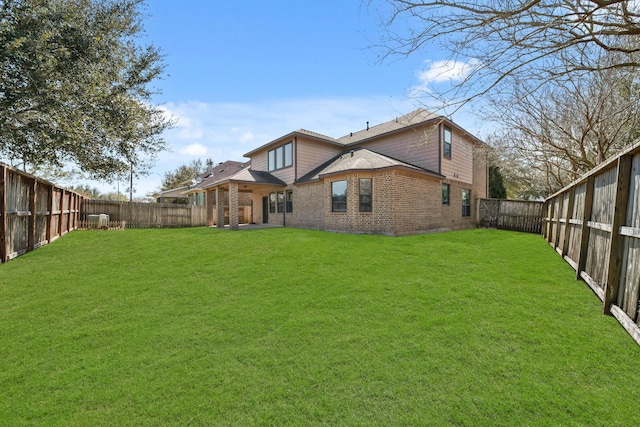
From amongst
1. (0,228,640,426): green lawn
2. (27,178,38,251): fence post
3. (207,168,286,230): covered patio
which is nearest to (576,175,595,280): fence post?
(0,228,640,426): green lawn

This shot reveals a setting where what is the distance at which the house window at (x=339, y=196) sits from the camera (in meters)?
13.6

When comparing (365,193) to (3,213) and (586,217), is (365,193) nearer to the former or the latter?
(586,217)

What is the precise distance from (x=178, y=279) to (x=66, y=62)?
7.74m

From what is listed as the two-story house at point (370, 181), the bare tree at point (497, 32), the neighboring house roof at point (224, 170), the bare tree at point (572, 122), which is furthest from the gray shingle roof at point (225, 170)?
the bare tree at point (497, 32)

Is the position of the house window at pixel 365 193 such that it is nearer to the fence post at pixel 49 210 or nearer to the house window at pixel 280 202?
the house window at pixel 280 202

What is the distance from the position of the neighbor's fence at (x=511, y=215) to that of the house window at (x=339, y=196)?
35.4 feet

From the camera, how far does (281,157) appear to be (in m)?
18.3

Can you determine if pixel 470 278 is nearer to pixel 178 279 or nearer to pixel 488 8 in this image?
pixel 488 8

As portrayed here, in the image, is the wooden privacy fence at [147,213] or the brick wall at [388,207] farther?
the wooden privacy fence at [147,213]

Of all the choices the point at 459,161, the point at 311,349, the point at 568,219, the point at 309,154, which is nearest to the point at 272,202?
the point at 309,154

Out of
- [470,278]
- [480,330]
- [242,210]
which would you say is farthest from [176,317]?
[242,210]

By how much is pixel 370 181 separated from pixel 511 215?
1042cm

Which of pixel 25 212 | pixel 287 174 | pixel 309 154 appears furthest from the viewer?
pixel 287 174

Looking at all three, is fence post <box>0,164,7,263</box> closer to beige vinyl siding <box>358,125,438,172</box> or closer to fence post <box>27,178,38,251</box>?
fence post <box>27,178,38,251</box>
